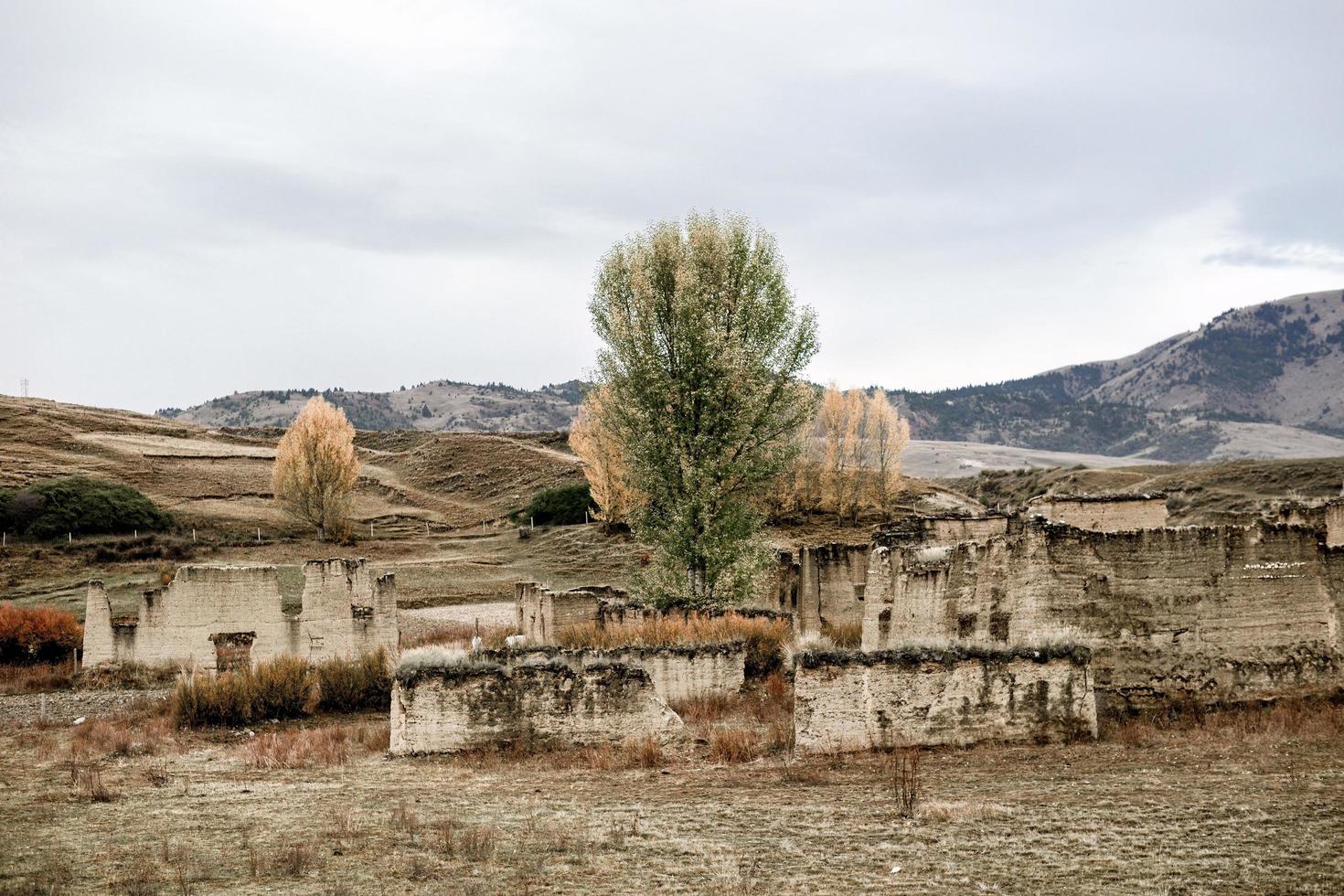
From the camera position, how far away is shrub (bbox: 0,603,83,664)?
30109 millimetres

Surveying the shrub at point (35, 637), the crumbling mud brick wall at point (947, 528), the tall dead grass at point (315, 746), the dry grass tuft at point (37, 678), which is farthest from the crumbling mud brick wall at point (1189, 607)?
the shrub at point (35, 637)

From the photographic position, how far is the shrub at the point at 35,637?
30109mm

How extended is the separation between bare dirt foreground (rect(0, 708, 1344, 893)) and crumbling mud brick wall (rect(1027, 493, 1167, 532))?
14.3 ft

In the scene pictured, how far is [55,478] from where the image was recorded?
62781mm

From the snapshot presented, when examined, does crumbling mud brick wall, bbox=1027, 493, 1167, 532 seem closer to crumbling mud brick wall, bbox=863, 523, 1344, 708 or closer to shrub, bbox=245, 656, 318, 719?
crumbling mud brick wall, bbox=863, 523, 1344, 708

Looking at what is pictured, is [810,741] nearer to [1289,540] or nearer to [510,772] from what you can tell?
[510,772]

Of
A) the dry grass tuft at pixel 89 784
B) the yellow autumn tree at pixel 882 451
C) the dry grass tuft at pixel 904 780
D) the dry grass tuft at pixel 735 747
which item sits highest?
the yellow autumn tree at pixel 882 451

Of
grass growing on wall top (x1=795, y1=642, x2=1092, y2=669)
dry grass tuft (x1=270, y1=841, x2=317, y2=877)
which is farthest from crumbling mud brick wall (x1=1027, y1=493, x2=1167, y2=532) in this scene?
dry grass tuft (x1=270, y1=841, x2=317, y2=877)

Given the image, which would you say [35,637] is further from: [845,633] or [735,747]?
[735,747]

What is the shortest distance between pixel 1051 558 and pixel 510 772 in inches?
320

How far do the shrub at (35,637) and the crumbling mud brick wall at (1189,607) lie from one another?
26.7 m

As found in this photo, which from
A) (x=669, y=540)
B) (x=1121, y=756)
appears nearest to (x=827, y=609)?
(x=669, y=540)

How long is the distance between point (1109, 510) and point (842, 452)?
51.0m

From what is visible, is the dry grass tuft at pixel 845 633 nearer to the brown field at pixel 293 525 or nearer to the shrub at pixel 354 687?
the shrub at pixel 354 687
